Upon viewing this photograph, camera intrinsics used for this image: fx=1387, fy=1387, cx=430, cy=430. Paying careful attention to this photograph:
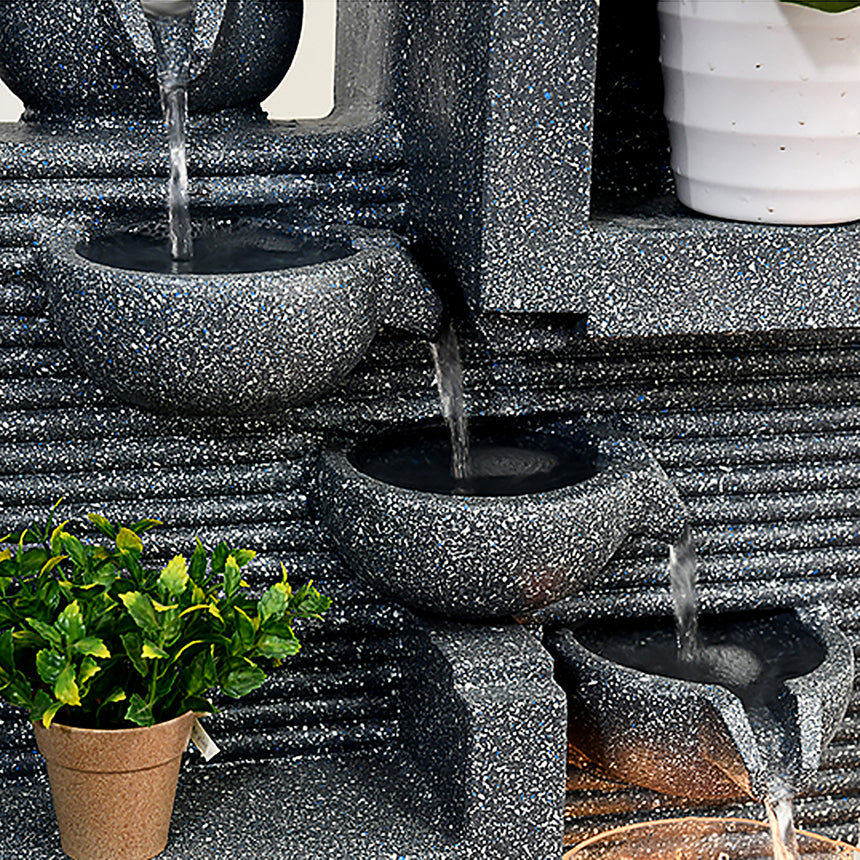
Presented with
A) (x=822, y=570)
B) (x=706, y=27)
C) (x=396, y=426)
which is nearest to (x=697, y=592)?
(x=822, y=570)

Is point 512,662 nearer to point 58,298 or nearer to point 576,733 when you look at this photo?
point 576,733

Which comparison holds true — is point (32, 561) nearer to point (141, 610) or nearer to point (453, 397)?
point (141, 610)

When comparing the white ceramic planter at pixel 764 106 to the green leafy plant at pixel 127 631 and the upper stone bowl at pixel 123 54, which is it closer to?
the upper stone bowl at pixel 123 54

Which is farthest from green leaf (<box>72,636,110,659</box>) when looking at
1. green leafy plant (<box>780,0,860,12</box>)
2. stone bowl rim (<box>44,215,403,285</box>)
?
green leafy plant (<box>780,0,860,12</box>)

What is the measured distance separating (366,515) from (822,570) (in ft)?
1.31

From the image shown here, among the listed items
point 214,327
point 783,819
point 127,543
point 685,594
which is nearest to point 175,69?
point 214,327

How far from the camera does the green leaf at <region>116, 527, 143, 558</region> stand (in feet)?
2.91

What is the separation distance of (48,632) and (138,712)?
0.25ft

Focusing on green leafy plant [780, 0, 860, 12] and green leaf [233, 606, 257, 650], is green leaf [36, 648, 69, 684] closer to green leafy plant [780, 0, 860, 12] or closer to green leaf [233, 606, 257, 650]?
green leaf [233, 606, 257, 650]

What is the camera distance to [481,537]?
2.84 feet

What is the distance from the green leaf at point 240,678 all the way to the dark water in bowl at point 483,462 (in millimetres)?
154

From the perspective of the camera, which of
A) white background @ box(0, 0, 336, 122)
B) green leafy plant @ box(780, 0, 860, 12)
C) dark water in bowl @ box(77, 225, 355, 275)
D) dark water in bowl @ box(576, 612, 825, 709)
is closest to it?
green leafy plant @ box(780, 0, 860, 12)

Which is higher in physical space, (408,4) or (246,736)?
(408,4)

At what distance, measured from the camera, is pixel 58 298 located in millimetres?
841
